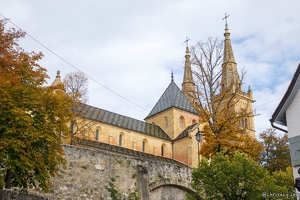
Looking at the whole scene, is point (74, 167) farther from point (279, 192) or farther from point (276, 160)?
point (276, 160)

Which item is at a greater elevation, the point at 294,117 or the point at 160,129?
the point at 160,129

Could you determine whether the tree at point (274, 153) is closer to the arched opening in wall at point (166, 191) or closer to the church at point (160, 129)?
the church at point (160, 129)

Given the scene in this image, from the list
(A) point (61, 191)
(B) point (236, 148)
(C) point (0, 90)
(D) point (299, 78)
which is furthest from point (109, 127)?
(D) point (299, 78)

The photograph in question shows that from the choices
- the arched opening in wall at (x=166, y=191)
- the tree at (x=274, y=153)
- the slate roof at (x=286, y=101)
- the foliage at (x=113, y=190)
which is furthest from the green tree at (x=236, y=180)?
the tree at (x=274, y=153)

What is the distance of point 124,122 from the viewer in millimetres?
45688

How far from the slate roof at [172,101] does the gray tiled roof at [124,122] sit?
106 inches

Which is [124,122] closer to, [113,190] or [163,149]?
[163,149]

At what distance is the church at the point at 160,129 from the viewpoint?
1674 inches

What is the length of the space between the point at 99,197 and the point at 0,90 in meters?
6.98

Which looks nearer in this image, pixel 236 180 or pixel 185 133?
pixel 236 180

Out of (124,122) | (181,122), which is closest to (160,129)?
(181,122)

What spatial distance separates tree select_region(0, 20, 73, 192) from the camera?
523 inches

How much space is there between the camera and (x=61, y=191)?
56.1 feet

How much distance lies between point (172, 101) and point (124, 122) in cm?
699
